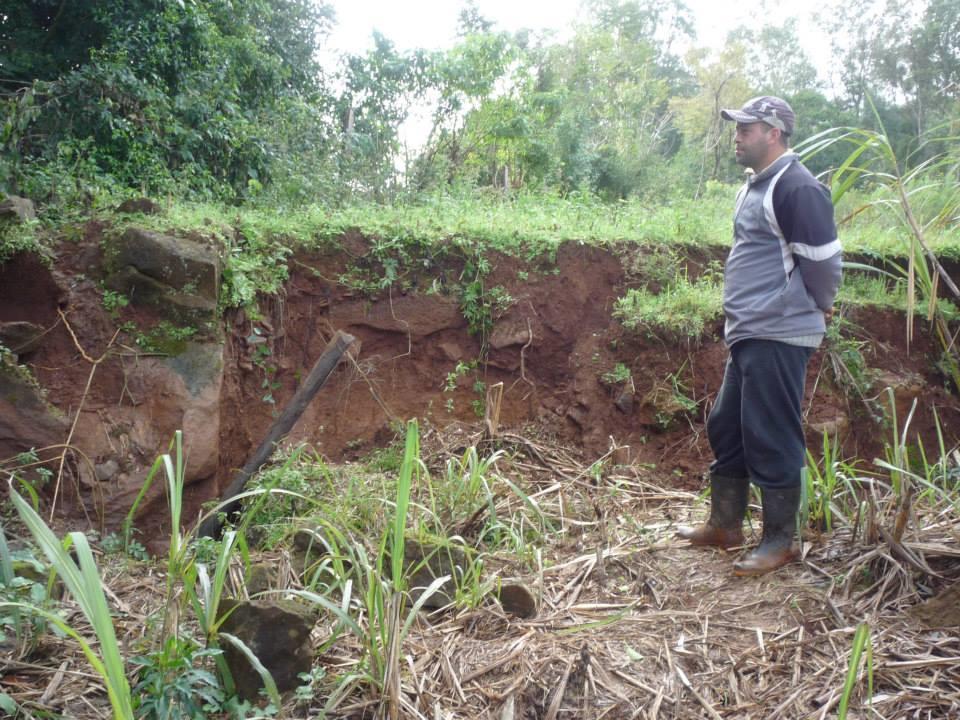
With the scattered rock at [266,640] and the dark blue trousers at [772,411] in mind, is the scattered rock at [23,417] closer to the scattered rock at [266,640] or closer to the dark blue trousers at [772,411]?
the scattered rock at [266,640]

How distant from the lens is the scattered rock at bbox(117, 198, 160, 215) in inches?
210

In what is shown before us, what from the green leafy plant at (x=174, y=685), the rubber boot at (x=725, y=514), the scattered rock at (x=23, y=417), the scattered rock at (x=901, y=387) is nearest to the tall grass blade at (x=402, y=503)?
the green leafy plant at (x=174, y=685)

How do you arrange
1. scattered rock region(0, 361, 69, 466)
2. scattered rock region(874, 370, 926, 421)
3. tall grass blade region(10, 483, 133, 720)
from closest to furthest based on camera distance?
tall grass blade region(10, 483, 133, 720) < scattered rock region(0, 361, 69, 466) < scattered rock region(874, 370, 926, 421)

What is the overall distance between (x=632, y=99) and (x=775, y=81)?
15.4 ft

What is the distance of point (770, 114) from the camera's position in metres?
3.32

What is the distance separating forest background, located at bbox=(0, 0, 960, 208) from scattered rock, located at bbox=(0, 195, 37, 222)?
1.48ft

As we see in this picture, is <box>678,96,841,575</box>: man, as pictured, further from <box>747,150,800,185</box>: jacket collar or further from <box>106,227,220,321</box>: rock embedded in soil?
<box>106,227,220,321</box>: rock embedded in soil

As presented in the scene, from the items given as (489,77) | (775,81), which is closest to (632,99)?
(775,81)

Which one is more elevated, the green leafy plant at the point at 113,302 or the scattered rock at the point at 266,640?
the green leafy plant at the point at 113,302

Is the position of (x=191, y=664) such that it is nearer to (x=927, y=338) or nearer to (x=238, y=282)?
(x=238, y=282)

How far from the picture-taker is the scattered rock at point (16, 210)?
4.71m

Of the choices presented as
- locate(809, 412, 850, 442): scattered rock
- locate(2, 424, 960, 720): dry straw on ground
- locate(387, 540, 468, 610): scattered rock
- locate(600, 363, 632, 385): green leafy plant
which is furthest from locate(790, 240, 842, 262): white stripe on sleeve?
locate(809, 412, 850, 442): scattered rock

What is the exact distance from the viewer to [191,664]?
232cm

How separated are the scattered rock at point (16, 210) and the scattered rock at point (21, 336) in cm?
64
